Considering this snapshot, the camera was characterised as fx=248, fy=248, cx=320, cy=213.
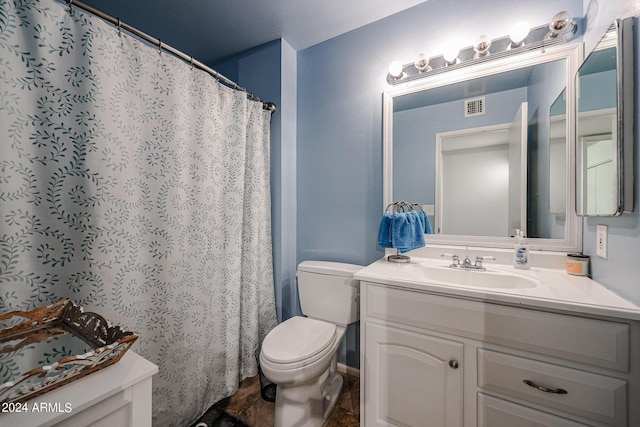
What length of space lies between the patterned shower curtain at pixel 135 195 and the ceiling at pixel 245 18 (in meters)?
0.53

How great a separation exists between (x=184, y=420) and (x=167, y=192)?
1.14 meters

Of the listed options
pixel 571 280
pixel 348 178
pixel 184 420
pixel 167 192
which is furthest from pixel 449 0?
pixel 184 420

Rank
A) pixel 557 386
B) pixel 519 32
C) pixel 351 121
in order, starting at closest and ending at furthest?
pixel 557 386
pixel 519 32
pixel 351 121

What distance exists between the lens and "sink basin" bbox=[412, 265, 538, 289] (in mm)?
1118

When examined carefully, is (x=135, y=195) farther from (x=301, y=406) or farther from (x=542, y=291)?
(x=542, y=291)

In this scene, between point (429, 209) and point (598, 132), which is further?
point (429, 209)

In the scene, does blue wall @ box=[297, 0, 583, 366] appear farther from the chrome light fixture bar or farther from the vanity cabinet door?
the vanity cabinet door

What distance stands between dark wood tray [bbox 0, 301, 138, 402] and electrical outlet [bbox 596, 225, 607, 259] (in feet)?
5.16

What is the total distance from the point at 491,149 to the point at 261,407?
1.92 meters

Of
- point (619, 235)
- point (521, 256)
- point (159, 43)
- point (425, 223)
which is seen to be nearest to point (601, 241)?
point (619, 235)

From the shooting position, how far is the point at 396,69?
1.48m

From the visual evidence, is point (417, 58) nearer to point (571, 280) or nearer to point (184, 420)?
point (571, 280)

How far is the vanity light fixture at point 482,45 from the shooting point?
49.8 inches

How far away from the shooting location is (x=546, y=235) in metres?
1.21
